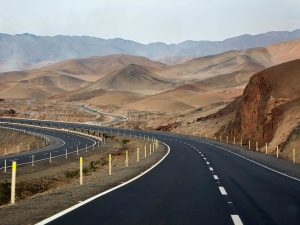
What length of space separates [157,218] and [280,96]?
49.9 meters

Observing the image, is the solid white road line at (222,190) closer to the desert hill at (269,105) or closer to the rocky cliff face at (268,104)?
the desert hill at (269,105)

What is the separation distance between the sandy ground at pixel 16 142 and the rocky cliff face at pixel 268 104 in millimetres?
30176

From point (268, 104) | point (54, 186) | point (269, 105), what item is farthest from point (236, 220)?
point (268, 104)

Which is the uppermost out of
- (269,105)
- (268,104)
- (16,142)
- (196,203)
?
(268,104)

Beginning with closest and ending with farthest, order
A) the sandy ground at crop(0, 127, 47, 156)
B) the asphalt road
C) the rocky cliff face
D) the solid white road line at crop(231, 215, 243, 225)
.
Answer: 1. the solid white road line at crop(231, 215, 243, 225)
2. the asphalt road
3. the rocky cliff face
4. the sandy ground at crop(0, 127, 47, 156)

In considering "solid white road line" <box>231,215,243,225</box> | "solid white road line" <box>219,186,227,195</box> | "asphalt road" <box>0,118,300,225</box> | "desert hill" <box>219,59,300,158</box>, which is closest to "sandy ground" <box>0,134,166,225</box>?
"asphalt road" <box>0,118,300,225</box>

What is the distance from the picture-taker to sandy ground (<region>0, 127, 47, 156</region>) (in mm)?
76875

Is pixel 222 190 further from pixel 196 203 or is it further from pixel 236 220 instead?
pixel 236 220

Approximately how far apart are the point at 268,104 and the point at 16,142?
4444 centimetres

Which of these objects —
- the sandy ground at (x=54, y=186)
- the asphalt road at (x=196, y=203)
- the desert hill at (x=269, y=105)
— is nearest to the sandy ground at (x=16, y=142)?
the desert hill at (x=269, y=105)

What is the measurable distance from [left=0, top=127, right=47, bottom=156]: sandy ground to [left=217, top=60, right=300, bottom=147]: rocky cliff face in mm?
30176

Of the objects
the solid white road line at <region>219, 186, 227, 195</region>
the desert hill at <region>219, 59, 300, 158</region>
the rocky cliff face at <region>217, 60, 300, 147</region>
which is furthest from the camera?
the rocky cliff face at <region>217, 60, 300, 147</region>

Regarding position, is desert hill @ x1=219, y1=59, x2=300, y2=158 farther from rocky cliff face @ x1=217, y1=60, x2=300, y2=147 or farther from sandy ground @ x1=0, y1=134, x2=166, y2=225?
sandy ground @ x1=0, y1=134, x2=166, y2=225

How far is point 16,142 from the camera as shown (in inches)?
3268
